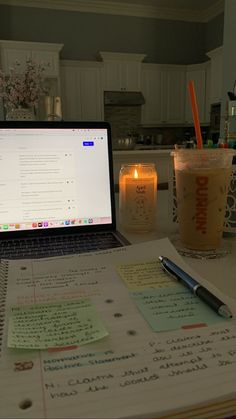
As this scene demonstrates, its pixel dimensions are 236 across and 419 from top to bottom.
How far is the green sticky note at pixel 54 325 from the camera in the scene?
304mm

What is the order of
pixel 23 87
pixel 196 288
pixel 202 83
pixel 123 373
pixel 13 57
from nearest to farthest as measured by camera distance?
pixel 123 373 < pixel 196 288 < pixel 23 87 < pixel 13 57 < pixel 202 83

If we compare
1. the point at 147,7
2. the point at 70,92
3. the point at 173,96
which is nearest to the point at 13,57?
the point at 70,92

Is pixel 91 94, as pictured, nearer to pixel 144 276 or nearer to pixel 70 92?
pixel 70 92

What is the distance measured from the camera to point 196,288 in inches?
15.3

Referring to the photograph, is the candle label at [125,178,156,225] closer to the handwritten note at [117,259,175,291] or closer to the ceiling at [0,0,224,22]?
the handwritten note at [117,259,175,291]

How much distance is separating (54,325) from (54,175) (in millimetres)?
375

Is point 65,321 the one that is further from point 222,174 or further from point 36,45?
point 36,45

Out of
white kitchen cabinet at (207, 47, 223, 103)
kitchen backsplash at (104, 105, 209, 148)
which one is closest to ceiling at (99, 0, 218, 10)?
white kitchen cabinet at (207, 47, 223, 103)

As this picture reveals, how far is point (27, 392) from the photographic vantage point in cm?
24

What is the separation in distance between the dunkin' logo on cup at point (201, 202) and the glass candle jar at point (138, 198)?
151mm

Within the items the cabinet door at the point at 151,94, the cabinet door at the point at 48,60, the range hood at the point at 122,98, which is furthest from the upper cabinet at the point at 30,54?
the cabinet door at the point at 151,94

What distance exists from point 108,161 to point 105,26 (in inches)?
179

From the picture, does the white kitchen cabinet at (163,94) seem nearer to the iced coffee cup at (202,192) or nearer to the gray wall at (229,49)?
the gray wall at (229,49)

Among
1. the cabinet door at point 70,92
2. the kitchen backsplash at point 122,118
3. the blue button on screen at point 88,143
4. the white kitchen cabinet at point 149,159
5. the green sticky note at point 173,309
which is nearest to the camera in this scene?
the green sticky note at point 173,309
